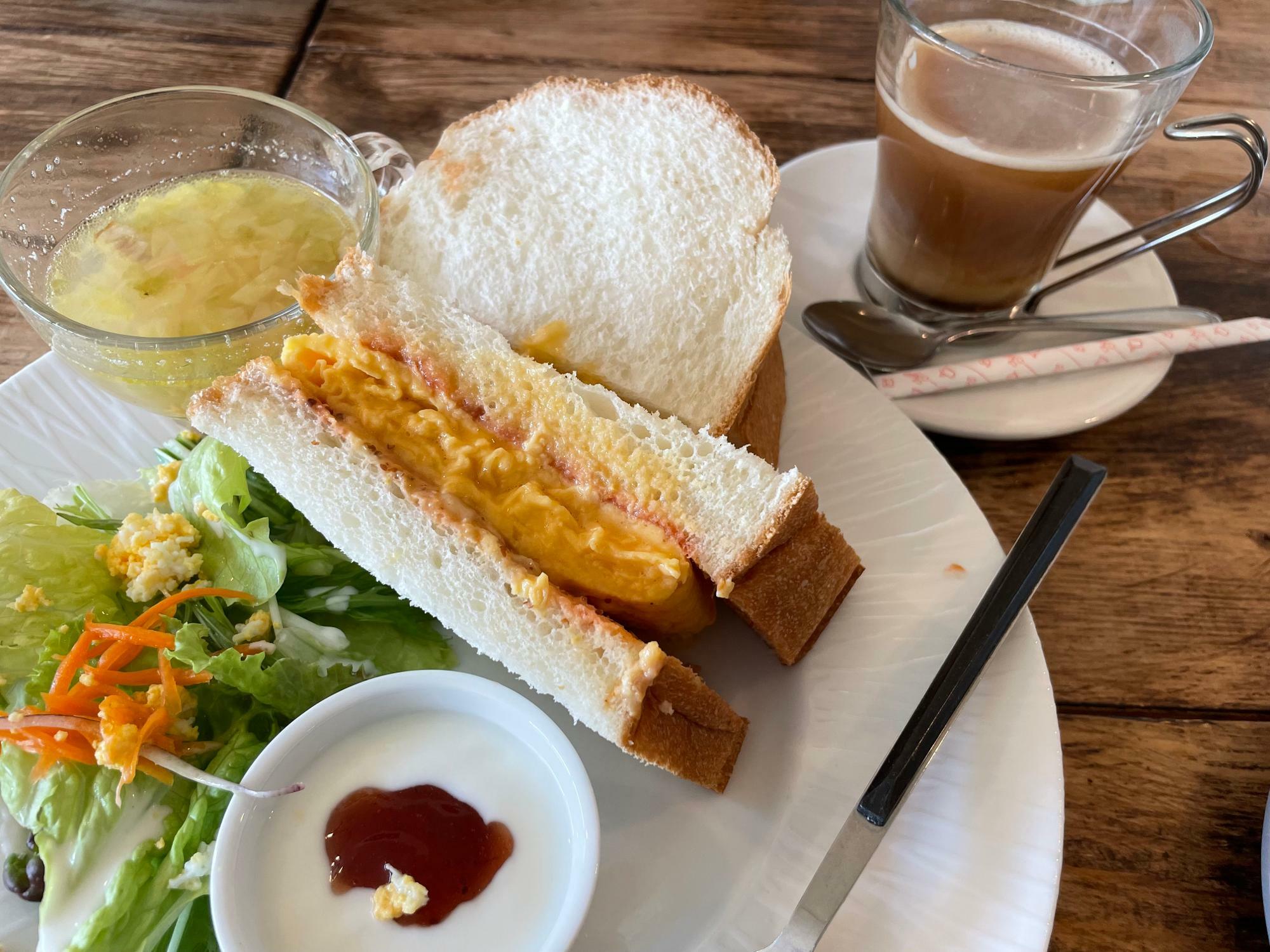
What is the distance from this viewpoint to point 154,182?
7.12ft

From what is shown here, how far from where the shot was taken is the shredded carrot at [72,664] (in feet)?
4.92

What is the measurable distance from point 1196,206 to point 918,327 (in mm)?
734

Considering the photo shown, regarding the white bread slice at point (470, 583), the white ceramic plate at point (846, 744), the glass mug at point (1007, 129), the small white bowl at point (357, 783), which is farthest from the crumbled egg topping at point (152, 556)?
the glass mug at point (1007, 129)

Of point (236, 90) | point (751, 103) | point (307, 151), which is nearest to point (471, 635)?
point (307, 151)

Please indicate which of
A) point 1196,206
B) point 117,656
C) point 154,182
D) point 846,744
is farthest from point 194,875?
point 1196,206

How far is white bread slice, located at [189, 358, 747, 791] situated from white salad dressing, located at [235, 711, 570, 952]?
0.17 m

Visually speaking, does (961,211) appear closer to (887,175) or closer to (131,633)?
(887,175)

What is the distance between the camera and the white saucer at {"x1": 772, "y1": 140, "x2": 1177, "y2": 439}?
2.11m

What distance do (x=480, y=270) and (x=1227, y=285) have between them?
2.15 metres

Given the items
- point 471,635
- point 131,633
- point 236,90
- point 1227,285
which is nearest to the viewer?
point 131,633

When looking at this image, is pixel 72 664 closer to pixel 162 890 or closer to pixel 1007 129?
pixel 162 890

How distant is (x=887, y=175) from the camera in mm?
2262

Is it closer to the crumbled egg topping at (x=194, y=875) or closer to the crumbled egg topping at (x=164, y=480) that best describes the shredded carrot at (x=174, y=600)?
the crumbled egg topping at (x=164, y=480)

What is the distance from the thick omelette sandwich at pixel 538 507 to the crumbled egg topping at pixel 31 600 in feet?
1.46
